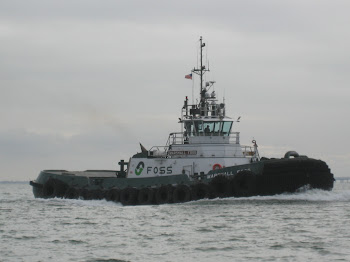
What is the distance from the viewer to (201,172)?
1236 inches

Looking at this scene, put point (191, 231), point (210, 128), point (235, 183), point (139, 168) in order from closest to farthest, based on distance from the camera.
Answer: point (191, 231) → point (235, 183) → point (139, 168) → point (210, 128)

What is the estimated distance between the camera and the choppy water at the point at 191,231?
59.9ft

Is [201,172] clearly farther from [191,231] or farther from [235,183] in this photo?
[191,231]

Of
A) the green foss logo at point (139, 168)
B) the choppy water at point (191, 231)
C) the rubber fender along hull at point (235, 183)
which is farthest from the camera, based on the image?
the green foss logo at point (139, 168)

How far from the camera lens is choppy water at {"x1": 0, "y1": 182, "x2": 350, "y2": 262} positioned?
18.2 m

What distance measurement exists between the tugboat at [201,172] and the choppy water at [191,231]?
1.93 ft

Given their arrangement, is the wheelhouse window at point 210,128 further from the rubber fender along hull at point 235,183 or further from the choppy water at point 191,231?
the choppy water at point 191,231

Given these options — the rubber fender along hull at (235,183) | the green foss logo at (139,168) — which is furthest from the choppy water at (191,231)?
the green foss logo at (139,168)

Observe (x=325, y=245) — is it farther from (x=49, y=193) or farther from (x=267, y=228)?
(x=49, y=193)

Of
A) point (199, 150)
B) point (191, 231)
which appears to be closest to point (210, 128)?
point (199, 150)

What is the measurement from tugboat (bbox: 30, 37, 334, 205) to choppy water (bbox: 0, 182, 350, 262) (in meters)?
0.59

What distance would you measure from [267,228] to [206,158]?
10.2m

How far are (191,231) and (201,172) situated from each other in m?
9.44

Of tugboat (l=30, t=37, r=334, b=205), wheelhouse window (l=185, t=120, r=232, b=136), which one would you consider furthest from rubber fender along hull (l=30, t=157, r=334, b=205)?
wheelhouse window (l=185, t=120, r=232, b=136)
